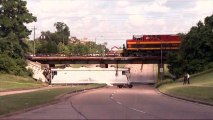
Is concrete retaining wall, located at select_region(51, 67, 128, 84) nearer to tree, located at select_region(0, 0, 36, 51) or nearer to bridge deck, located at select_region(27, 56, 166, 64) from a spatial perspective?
tree, located at select_region(0, 0, 36, 51)

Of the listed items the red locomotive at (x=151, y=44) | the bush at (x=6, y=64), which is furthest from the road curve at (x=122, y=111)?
the red locomotive at (x=151, y=44)

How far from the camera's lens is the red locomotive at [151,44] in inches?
4203

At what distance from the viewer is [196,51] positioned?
4077 inches

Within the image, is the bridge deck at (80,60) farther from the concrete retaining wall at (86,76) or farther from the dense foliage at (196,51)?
the concrete retaining wall at (86,76)

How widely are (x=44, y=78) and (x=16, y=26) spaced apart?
59.6 feet

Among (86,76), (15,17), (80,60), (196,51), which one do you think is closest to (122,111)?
(15,17)

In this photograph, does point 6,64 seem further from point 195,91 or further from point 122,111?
point 122,111

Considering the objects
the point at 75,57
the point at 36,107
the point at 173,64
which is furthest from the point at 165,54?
the point at 36,107

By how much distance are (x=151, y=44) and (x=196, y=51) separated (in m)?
10.2

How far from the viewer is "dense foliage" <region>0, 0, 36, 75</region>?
9638 centimetres

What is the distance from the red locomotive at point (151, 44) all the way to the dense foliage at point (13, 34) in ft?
71.7

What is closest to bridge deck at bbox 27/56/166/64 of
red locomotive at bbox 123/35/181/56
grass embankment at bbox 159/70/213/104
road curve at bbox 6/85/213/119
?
red locomotive at bbox 123/35/181/56

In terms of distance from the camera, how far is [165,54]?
11569cm

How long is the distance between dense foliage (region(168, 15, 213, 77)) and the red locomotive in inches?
154
